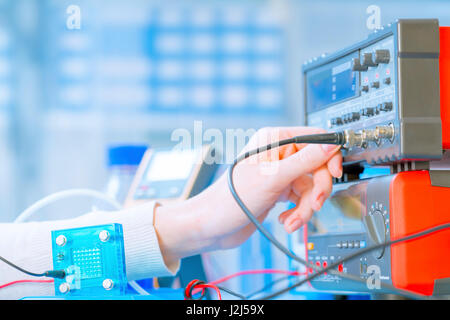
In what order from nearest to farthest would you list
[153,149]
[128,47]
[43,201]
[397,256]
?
[397,256] → [43,201] → [153,149] → [128,47]

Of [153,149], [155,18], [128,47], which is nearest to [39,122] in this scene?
[128,47]

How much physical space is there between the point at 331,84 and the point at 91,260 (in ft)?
1.36

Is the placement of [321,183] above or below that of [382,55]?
below

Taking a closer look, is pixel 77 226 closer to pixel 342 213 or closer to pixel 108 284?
pixel 108 284

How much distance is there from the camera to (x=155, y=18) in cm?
256

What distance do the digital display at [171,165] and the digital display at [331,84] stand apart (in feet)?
1.21

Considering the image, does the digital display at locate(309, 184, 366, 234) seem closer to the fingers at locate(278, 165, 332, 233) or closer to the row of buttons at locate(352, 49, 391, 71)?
the fingers at locate(278, 165, 332, 233)

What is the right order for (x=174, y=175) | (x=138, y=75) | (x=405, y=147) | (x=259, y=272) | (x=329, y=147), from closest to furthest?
(x=405, y=147)
(x=329, y=147)
(x=259, y=272)
(x=174, y=175)
(x=138, y=75)

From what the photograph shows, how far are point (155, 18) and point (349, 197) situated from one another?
1.98 meters

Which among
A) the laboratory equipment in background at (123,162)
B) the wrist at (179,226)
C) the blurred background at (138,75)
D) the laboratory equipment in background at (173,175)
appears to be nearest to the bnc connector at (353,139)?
the wrist at (179,226)

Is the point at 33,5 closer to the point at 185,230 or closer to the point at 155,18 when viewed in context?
the point at 155,18

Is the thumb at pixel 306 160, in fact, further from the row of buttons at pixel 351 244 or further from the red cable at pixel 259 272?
the red cable at pixel 259 272

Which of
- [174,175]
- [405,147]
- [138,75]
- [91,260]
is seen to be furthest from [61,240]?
[138,75]

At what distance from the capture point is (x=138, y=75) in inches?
99.7
